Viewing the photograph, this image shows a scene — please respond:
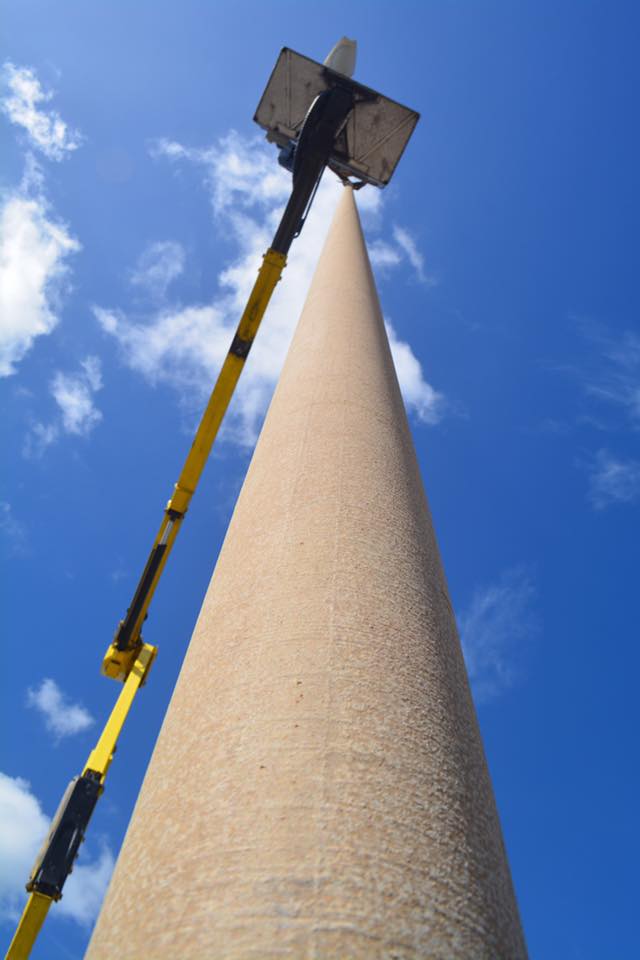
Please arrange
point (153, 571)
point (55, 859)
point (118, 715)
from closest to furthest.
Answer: point (55, 859) → point (118, 715) → point (153, 571)

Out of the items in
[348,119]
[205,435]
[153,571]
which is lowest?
[153,571]

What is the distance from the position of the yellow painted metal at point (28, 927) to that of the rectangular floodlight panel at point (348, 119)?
15.2 metres

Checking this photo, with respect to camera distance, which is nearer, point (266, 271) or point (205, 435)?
point (266, 271)

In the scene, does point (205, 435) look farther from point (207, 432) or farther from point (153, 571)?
point (153, 571)

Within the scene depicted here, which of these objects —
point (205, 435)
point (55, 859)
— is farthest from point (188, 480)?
point (55, 859)

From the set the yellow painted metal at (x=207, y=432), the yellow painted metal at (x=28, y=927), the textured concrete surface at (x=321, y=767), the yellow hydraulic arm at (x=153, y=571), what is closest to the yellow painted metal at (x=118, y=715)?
the yellow hydraulic arm at (x=153, y=571)

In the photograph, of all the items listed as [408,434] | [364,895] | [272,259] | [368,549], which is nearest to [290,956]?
[364,895]

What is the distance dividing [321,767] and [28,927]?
10.6 m

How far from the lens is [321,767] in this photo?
9.82ft

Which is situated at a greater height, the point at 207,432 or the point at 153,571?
the point at 207,432

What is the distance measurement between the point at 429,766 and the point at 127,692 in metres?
13.1

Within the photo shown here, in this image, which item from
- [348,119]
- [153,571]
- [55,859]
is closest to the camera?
[55,859]

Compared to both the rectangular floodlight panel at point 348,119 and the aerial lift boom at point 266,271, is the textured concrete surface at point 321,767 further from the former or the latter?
the rectangular floodlight panel at point 348,119

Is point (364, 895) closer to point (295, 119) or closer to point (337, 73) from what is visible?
point (337, 73)
